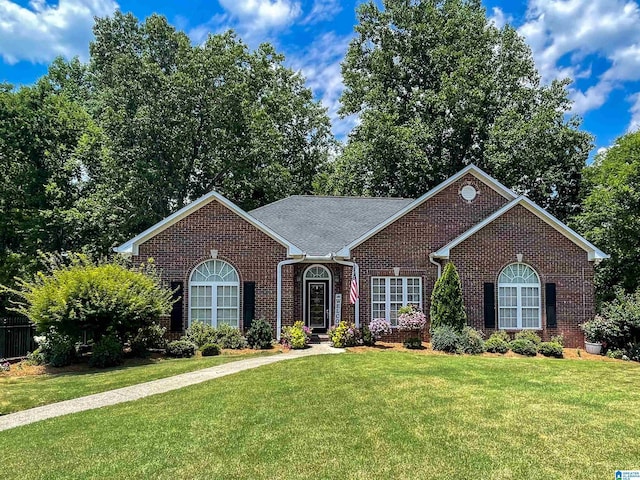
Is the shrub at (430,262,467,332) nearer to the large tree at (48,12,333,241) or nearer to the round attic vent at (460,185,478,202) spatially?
the round attic vent at (460,185,478,202)

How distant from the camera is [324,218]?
21406 millimetres

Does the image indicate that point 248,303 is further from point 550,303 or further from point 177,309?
point 550,303

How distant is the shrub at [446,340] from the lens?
15.5m

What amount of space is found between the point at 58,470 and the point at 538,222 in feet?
53.7

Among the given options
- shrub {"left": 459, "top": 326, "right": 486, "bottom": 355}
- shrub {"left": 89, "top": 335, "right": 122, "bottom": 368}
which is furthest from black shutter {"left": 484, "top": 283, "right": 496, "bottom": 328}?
shrub {"left": 89, "top": 335, "right": 122, "bottom": 368}

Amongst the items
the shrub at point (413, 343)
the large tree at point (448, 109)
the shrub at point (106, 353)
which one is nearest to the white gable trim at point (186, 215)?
the shrub at point (106, 353)

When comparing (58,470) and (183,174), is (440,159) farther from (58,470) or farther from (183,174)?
(58,470)

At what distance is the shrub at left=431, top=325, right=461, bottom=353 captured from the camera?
15508 mm

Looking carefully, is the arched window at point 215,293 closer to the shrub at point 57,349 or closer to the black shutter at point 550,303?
the shrub at point 57,349

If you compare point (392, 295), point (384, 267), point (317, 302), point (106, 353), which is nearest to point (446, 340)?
point (392, 295)

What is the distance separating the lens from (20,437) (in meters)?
7.39

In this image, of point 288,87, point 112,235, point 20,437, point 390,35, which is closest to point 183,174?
point 112,235

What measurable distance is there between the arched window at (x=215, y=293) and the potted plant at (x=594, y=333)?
40.0ft

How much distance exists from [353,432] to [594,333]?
13367 mm
